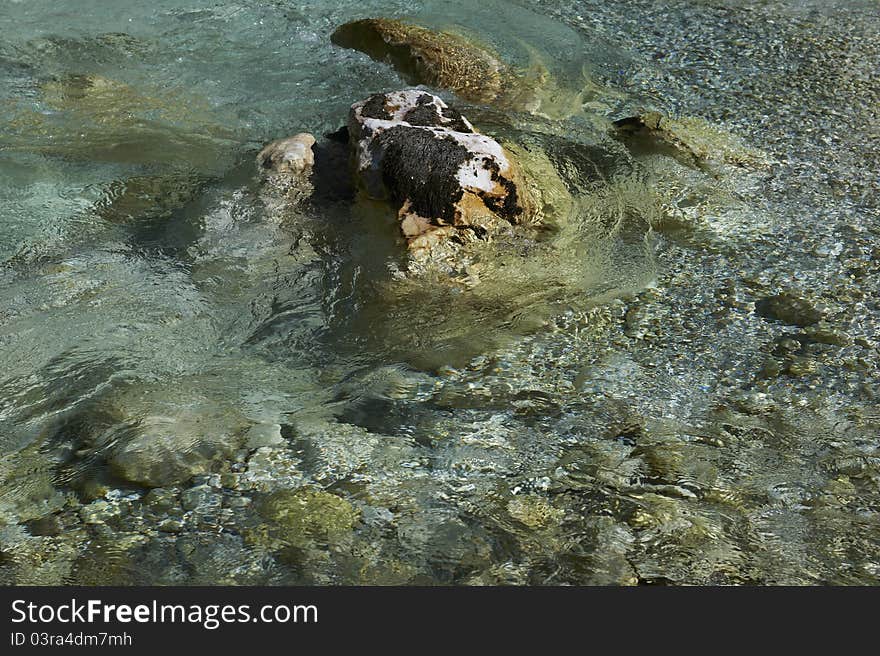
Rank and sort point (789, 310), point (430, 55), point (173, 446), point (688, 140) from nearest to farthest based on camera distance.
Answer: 1. point (173, 446)
2. point (789, 310)
3. point (688, 140)
4. point (430, 55)

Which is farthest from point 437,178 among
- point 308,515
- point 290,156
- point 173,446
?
point 308,515

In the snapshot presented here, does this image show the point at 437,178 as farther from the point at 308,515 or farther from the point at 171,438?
the point at 308,515

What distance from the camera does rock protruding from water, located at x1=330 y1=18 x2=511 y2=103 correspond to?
5746mm

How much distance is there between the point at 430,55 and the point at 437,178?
6.88ft

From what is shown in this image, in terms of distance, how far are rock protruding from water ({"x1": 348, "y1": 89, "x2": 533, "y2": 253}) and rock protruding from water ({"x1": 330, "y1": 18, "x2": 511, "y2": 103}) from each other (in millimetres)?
1296

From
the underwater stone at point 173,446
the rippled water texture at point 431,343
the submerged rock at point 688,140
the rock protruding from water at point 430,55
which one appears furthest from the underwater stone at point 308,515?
the rock protruding from water at point 430,55

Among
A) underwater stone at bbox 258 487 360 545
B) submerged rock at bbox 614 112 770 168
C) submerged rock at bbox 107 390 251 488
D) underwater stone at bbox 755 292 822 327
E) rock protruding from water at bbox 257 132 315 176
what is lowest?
submerged rock at bbox 107 390 251 488

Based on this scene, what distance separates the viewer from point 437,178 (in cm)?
413

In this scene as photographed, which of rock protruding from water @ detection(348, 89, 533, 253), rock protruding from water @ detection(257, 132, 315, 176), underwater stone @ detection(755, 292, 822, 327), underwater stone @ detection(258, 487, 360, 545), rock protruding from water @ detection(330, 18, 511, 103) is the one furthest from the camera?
rock protruding from water @ detection(330, 18, 511, 103)

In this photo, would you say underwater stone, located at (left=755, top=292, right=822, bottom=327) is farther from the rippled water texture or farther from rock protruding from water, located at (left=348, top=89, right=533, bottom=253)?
rock protruding from water, located at (left=348, top=89, right=533, bottom=253)

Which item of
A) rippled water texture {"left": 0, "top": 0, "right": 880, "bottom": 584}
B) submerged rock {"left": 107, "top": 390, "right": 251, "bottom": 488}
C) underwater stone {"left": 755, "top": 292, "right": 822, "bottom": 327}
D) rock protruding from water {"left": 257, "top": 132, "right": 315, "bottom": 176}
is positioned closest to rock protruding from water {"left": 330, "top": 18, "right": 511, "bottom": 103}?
rippled water texture {"left": 0, "top": 0, "right": 880, "bottom": 584}

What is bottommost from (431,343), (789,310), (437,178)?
(431,343)

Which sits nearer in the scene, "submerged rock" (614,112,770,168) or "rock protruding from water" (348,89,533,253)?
"rock protruding from water" (348,89,533,253)

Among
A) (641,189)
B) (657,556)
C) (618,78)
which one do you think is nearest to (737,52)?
(618,78)
